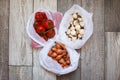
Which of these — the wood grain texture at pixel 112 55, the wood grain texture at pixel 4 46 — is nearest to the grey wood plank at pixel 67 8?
the wood grain texture at pixel 112 55

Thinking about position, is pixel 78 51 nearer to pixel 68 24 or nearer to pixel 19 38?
pixel 68 24

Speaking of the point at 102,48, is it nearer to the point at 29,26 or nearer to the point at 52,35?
the point at 52,35

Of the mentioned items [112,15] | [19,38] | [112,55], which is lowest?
[112,55]

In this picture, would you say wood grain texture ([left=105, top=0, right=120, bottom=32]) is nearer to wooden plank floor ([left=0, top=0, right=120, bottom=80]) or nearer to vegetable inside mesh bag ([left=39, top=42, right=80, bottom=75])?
wooden plank floor ([left=0, top=0, right=120, bottom=80])

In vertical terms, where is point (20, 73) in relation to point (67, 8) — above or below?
below

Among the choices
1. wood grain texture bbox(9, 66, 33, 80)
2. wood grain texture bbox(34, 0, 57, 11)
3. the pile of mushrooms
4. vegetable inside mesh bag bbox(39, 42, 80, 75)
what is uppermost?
wood grain texture bbox(34, 0, 57, 11)

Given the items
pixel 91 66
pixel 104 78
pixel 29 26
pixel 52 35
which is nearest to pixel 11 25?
pixel 29 26

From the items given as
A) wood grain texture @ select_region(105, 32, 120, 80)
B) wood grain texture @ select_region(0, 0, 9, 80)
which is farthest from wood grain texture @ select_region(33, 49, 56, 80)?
wood grain texture @ select_region(105, 32, 120, 80)

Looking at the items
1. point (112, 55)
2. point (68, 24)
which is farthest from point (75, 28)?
point (112, 55)
